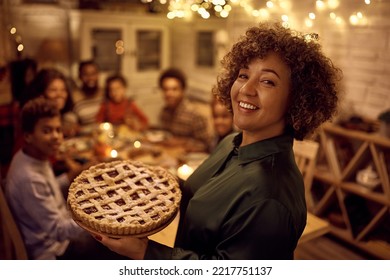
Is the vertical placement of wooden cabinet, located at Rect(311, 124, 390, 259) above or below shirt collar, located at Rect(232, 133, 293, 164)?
below

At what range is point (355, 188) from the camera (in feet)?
7.73

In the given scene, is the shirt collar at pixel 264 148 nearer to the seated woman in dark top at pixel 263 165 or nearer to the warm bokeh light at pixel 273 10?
the seated woman in dark top at pixel 263 165

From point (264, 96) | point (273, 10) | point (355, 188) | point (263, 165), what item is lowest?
point (355, 188)

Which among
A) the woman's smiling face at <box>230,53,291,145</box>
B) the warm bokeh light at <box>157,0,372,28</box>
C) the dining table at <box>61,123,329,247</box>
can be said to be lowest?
the dining table at <box>61,123,329,247</box>

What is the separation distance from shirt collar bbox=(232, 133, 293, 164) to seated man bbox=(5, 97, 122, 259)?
77cm

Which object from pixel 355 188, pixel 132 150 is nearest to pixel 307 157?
pixel 355 188

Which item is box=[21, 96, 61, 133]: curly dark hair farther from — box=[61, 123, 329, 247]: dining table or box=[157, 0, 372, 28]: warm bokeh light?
box=[157, 0, 372, 28]: warm bokeh light

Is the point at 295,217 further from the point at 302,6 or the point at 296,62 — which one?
the point at 302,6

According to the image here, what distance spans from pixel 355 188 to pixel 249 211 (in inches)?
66.7

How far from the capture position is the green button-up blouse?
0.89 metres

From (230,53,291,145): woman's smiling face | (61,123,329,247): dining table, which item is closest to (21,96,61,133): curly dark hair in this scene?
(61,123,329,247): dining table

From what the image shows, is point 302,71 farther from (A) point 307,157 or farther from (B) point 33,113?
(B) point 33,113
